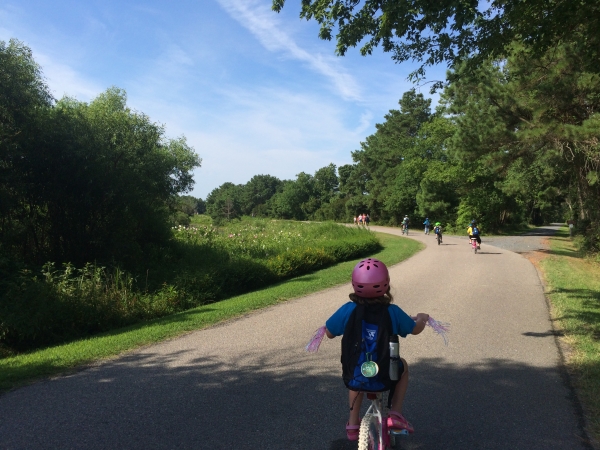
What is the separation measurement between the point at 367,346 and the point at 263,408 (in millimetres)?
1815

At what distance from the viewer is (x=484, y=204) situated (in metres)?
40.0

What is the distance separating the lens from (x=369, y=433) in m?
3.03

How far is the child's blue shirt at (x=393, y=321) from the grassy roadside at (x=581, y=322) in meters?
2.12

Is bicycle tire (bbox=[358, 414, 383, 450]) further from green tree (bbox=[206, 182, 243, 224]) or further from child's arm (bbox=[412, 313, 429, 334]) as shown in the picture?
green tree (bbox=[206, 182, 243, 224])

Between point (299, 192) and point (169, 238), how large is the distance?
80.9 metres

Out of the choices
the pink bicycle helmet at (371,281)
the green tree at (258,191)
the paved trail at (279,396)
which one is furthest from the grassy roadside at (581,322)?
the green tree at (258,191)

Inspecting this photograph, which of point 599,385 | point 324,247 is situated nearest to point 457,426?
point 599,385

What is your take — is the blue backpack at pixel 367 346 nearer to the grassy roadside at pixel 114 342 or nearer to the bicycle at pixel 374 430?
the bicycle at pixel 374 430

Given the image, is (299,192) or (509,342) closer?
(509,342)

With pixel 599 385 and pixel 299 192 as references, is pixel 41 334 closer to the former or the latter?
pixel 599 385

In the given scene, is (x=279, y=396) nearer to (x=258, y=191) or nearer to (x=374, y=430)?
(x=374, y=430)

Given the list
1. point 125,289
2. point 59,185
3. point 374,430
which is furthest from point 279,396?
point 59,185

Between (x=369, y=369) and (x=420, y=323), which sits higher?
(x=420, y=323)

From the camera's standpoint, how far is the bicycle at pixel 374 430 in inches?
119
